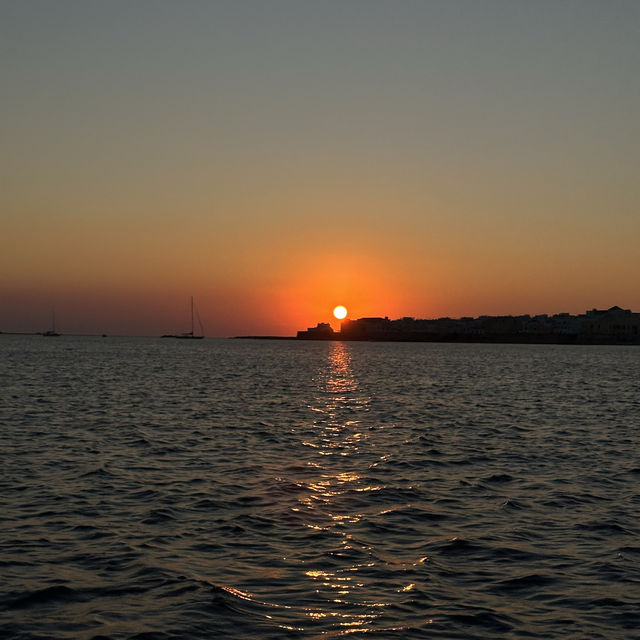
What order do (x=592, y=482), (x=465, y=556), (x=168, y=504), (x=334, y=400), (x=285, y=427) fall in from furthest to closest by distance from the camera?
1. (x=334, y=400)
2. (x=285, y=427)
3. (x=592, y=482)
4. (x=168, y=504)
5. (x=465, y=556)

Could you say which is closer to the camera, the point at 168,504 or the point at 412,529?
the point at 412,529

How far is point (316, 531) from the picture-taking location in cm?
1767

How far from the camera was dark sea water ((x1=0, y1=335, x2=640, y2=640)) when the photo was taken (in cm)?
1227

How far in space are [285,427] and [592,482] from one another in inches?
721

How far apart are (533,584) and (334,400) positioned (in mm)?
43923

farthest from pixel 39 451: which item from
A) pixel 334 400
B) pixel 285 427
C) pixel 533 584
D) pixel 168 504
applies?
pixel 334 400

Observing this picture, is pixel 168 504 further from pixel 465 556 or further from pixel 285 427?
pixel 285 427

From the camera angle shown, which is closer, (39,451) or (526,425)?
(39,451)

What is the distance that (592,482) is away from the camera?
23.8 metres

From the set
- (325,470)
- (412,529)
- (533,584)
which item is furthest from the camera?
(325,470)

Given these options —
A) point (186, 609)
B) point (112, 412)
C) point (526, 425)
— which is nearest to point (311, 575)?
A: point (186, 609)

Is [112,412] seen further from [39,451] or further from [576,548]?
[576,548]

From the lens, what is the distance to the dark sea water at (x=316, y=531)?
12.3 m

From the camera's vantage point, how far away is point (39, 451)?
94.2 ft
